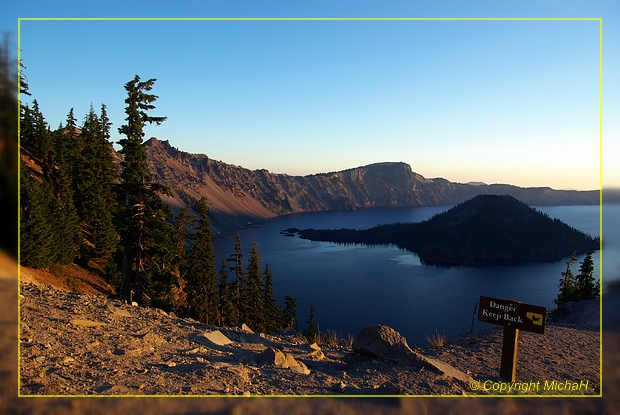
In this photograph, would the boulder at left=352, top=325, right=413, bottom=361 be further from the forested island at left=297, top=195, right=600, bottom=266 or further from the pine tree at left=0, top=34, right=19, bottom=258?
the forested island at left=297, top=195, right=600, bottom=266

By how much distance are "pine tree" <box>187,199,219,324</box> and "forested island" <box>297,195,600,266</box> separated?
57.5 metres

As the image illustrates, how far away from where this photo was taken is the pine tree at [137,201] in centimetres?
1113

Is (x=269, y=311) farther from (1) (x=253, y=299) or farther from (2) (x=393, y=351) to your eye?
(2) (x=393, y=351)

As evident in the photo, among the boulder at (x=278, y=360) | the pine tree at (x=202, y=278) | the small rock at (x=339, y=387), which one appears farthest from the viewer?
the pine tree at (x=202, y=278)

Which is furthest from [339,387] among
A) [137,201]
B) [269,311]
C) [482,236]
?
[482,236]

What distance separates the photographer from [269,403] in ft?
11.7

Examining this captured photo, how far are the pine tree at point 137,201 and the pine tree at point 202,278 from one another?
10.4m

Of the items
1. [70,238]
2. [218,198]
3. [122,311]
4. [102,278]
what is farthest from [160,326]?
[218,198]

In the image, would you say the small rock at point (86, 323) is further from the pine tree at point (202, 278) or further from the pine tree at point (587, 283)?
the pine tree at point (587, 283)

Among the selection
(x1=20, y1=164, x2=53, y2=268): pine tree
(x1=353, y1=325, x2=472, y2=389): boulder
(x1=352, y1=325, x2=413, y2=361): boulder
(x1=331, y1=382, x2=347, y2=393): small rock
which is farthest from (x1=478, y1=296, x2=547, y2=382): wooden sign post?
(x1=20, y1=164, x2=53, y2=268): pine tree

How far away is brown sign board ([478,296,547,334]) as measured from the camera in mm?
5344

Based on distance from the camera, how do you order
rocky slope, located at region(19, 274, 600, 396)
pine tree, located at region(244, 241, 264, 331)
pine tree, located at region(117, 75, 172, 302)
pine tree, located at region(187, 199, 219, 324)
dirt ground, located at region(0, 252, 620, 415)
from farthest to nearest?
pine tree, located at region(244, 241, 264, 331) → pine tree, located at region(187, 199, 219, 324) → pine tree, located at region(117, 75, 172, 302) → rocky slope, located at region(19, 274, 600, 396) → dirt ground, located at region(0, 252, 620, 415)

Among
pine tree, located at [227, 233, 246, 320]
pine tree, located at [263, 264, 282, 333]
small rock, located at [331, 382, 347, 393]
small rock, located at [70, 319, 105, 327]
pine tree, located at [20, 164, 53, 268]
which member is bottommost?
pine tree, located at [263, 264, 282, 333]

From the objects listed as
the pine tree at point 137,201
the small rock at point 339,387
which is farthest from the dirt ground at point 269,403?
the pine tree at point 137,201
